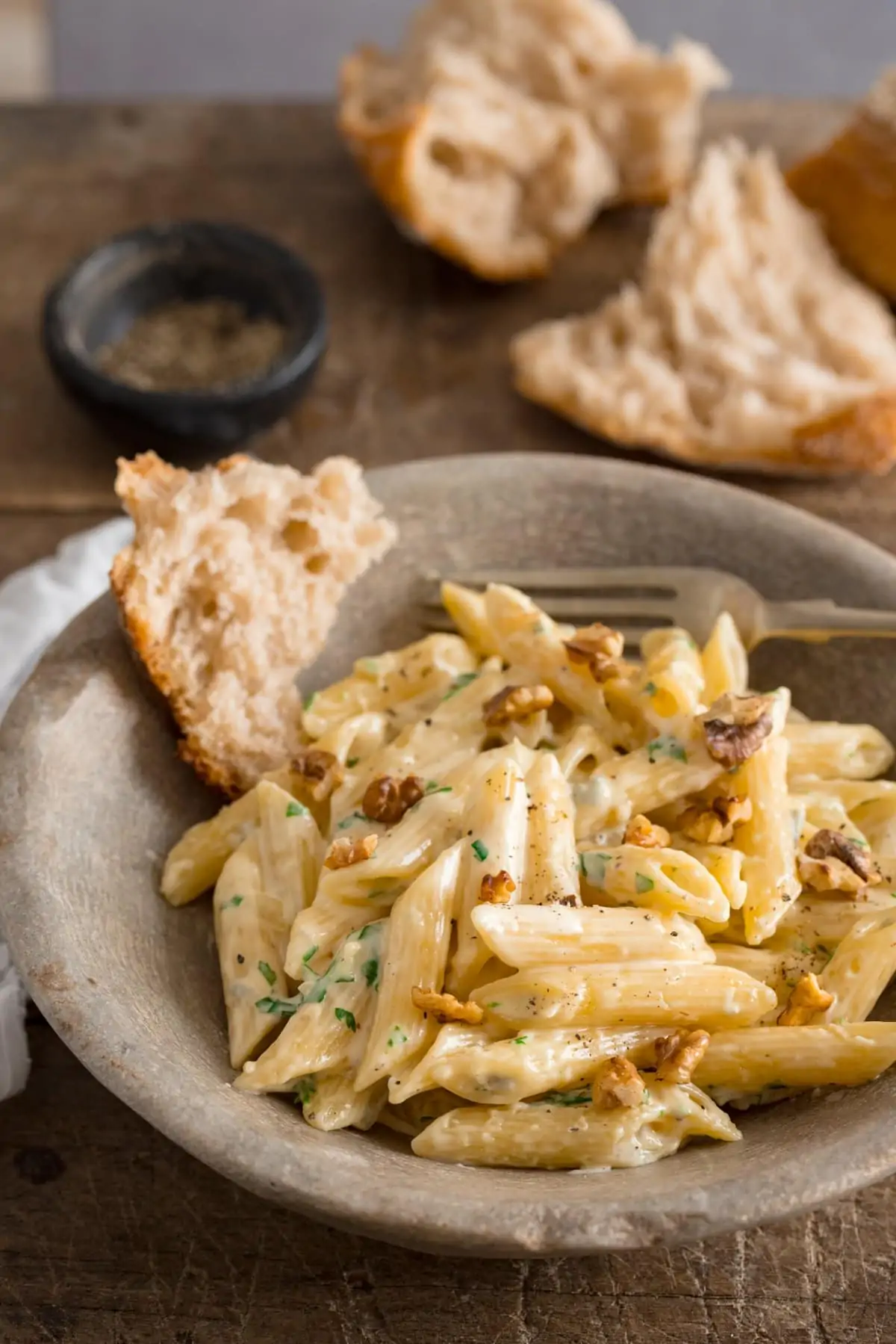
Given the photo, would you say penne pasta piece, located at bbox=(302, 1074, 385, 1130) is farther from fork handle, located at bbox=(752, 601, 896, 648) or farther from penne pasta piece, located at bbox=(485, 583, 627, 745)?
fork handle, located at bbox=(752, 601, 896, 648)

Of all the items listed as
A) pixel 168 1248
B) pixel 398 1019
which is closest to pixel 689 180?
pixel 398 1019

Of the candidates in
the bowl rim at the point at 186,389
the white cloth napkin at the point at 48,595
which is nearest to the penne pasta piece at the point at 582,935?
the white cloth napkin at the point at 48,595

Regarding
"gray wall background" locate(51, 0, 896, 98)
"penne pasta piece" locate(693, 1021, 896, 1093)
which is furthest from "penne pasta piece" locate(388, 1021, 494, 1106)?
"gray wall background" locate(51, 0, 896, 98)

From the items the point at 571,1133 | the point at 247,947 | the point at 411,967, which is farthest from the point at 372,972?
the point at 571,1133

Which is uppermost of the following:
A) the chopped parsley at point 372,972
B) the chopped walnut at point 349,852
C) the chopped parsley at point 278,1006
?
the chopped walnut at point 349,852

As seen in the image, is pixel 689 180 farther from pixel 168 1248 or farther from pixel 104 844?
pixel 168 1248

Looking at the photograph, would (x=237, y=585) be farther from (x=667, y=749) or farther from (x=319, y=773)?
(x=667, y=749)

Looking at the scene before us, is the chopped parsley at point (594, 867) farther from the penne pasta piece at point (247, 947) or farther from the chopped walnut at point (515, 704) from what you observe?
the penne pasta piece at point (247, 947)
